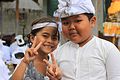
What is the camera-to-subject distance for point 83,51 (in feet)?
7.40

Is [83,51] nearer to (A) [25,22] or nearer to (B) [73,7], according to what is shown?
(B) [73,7]

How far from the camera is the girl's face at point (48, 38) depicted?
2.38 meters

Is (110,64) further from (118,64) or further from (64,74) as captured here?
(64,74)

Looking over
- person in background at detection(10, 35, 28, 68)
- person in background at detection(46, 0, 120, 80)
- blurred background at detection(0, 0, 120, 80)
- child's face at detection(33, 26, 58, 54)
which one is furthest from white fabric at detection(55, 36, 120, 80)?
person in background at detection(10, 35, 28, 68)

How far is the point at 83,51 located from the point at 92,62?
0.11 m

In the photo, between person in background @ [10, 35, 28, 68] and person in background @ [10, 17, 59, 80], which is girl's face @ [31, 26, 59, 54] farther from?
person in background @ [10, 35, 28, 68]

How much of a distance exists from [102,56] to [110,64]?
0.08 metres

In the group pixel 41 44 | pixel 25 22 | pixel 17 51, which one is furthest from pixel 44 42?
pixel 25 22

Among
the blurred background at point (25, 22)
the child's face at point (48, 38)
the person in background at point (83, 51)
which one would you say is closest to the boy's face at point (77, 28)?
the person in background at point (83, 51)

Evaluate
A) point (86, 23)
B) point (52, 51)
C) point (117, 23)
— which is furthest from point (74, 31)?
point (117, 23)

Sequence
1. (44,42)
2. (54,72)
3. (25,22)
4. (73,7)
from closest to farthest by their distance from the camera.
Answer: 1. (54,72)
2. (73,7)
3. (44,42)
4. (25,22)

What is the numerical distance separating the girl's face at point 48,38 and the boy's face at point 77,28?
0.18 meters

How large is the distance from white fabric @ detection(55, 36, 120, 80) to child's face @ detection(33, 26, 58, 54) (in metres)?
0.14

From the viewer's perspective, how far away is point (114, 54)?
2.17 metres
